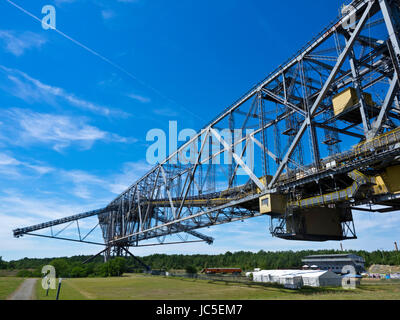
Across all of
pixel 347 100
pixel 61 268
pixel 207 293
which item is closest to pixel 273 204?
pixel 347 100

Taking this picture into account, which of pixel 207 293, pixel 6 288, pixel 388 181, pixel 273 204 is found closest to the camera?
pixel 388 181

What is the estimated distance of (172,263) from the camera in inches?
4729

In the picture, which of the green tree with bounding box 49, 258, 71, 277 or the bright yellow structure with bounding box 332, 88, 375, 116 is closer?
the bright yellow structure with bounding box 332, 88, 375, 116

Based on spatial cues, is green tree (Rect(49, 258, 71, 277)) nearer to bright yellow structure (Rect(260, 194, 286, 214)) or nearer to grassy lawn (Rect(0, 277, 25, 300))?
grassy lawn (Rect(0, 277, 25, 300))

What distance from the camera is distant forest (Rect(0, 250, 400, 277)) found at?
57.3m

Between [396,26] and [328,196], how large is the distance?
1104 centimetres

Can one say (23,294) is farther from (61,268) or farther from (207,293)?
(61,268)

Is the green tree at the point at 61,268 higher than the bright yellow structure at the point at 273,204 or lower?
lower

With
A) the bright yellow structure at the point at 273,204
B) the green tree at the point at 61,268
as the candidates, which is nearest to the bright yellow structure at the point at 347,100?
the bright yellow structure at the point at 273,204

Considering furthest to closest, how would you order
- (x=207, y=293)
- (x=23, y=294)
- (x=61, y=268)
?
(x=61, y=268) < (x=207, y=293) < (x=23, y=294)

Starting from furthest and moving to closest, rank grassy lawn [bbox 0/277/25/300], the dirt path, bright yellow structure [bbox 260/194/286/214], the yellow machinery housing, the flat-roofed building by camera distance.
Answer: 1. the flat-roofed building
2. grassy lawn [bbox 0/277/25/300]
3. bright yellow structure [bbox 260/194/286/214]
4. the dirt path
5. the yellow machinery housing

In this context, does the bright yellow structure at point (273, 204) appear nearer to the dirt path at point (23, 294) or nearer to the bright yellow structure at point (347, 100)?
the bright yellow structure at point (347, 100)

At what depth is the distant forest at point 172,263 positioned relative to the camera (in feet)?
188

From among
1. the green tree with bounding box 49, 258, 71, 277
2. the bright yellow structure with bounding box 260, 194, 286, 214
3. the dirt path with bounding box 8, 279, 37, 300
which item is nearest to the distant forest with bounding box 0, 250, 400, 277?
the green tree with bounding box 49, 258, 71, 277
